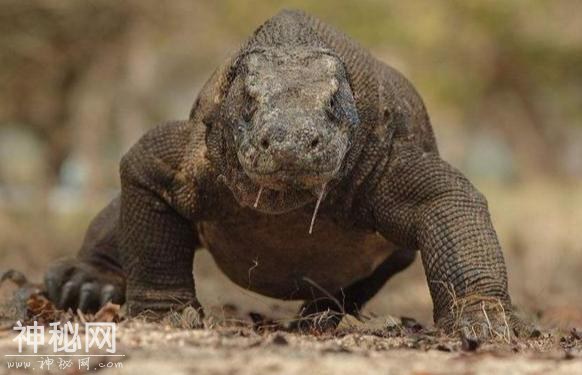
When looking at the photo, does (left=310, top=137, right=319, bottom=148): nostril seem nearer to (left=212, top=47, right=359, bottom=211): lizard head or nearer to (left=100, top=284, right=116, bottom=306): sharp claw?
(left=212, top=47, right=359, bottom=211): lizard head

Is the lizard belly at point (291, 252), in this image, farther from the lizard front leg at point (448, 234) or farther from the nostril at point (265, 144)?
the nostril at point (265, 144)

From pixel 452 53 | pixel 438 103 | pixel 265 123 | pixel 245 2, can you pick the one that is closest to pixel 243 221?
pixel 265 123

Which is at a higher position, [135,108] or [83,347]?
[135,108]

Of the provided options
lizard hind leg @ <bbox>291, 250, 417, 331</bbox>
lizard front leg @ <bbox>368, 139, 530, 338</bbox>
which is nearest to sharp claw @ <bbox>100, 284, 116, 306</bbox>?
lizard hind leg @ <bbox>291, 250, 417, 331</bbox>

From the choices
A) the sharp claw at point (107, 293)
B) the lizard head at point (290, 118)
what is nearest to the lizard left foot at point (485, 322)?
the lizard head at point (290, 118)

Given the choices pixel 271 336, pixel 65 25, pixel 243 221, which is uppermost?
pixel 65 25

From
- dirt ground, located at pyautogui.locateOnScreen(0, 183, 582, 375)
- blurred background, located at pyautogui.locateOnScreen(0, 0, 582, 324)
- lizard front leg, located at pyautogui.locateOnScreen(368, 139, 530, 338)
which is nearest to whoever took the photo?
dirt ground, located at pyautogui.locateOnScreen(0, 183, 582, 375)

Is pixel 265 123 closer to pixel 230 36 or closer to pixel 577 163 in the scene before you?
pixel 230 36
